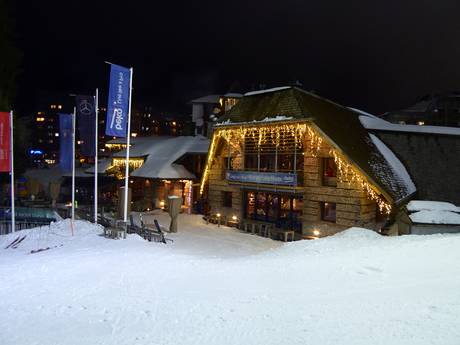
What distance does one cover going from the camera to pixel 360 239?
59.8 feet

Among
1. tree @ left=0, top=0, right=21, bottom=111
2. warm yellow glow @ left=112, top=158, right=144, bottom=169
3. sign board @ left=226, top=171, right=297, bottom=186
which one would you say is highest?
tree @ left=0, top=0, right=21, bottom=111

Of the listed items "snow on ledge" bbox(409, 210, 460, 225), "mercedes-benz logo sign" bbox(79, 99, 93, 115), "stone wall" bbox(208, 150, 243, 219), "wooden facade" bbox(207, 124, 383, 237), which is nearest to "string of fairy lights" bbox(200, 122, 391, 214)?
"wooden facade" bbox(207, 124, 383, 237)

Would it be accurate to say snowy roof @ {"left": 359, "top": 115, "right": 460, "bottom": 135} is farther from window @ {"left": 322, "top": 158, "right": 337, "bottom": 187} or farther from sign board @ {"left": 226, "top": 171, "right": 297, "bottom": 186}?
sign board @ {"left": 226, "top": 171, "right": 297, "bottom": 186}

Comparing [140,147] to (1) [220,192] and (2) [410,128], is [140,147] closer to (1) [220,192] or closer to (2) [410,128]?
(1) [220,192]

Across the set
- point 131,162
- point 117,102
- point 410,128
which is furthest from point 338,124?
point 131,162

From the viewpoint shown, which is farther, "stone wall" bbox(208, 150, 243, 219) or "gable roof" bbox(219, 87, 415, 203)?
"stone wall" bbox(208, 150, 243, 219)

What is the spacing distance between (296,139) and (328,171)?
2714 millimetres

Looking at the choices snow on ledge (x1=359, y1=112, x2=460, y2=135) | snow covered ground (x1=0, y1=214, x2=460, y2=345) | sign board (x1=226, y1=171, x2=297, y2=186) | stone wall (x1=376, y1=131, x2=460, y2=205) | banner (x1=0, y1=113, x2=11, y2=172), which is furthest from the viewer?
snow on ledge (x1=359, y1=112, x2=460, y2=135)

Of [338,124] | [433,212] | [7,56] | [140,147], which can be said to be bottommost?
[433,212]

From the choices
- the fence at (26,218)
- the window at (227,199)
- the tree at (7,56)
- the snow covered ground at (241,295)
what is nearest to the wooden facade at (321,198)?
the window at (227,199)

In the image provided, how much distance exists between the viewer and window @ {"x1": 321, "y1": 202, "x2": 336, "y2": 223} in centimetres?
2348

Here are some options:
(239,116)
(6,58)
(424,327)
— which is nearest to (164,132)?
(6,58)

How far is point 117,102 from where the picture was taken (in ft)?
65.5

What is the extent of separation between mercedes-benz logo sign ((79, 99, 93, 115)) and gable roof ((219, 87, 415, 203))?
915 cm
